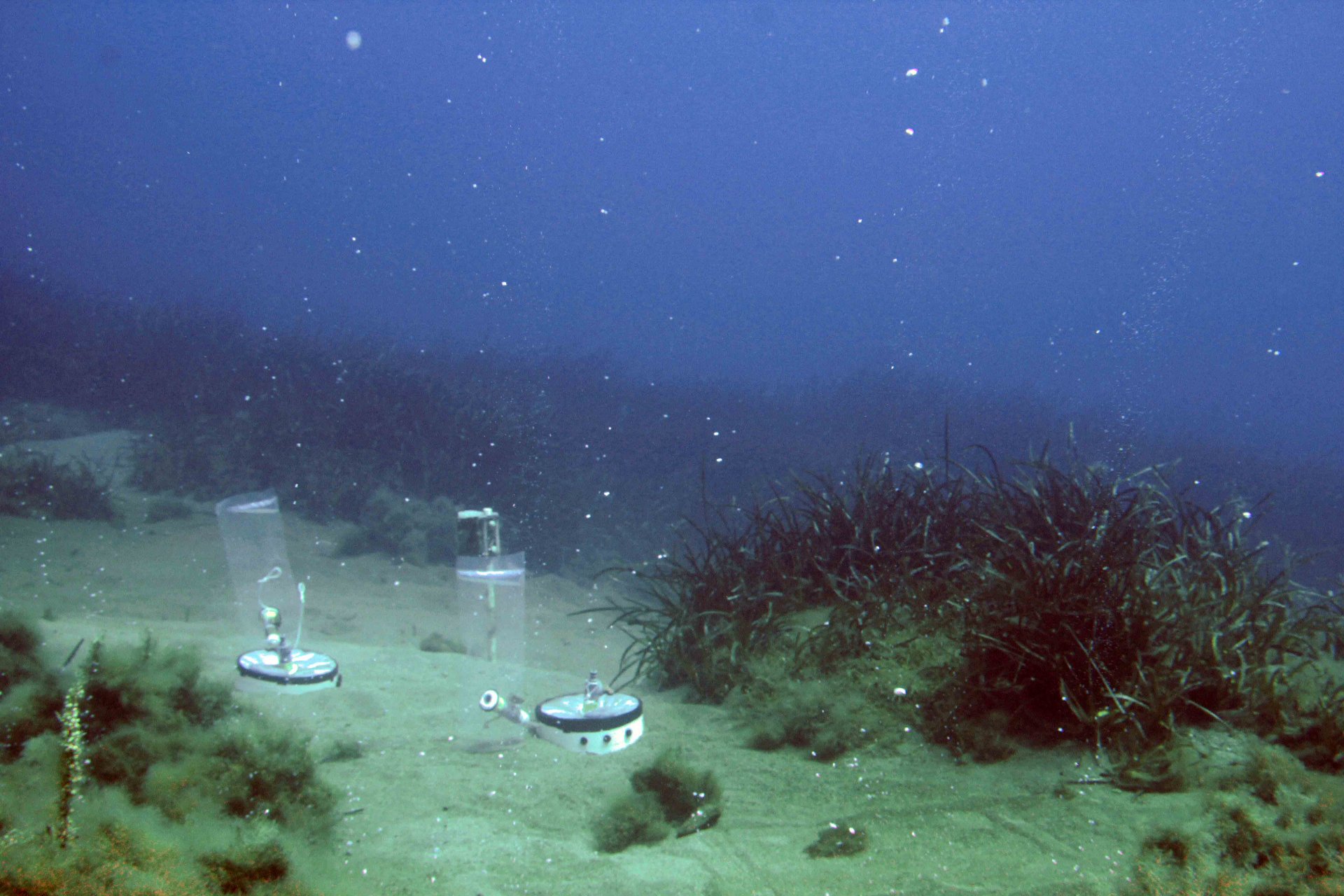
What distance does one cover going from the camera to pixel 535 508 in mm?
10305

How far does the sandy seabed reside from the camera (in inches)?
72.5

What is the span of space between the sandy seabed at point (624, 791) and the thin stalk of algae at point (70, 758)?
46 cm

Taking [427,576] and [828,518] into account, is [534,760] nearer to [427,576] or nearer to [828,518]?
[828,518]

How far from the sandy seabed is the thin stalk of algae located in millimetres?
462

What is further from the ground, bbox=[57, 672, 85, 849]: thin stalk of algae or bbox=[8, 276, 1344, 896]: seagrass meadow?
bbox=[57, 672, 85, 849]: thin stalk of algae

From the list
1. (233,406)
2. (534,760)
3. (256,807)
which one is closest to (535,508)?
(233,406)

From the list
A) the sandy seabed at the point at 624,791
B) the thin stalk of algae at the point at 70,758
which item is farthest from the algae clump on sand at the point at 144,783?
the sandy seabed at the point at 624,791

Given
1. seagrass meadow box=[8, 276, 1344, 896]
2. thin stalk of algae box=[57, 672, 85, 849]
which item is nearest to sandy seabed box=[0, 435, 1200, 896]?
seagrass meadow box=[8, 276, 1344, 896]

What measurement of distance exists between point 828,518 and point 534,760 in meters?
2.42

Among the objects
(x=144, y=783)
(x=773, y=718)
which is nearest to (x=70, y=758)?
(x=144, y=783)

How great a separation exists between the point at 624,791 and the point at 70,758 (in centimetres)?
145

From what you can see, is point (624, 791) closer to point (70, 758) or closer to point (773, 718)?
point (773, 718)

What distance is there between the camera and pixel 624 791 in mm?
2283

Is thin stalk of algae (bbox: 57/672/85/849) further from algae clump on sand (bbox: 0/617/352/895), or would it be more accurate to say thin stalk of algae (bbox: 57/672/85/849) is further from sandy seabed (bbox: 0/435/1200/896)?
sandy seabed (bbox: 0/435/1200/896)
